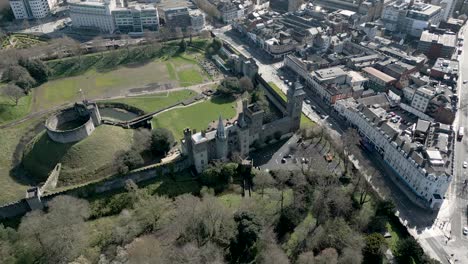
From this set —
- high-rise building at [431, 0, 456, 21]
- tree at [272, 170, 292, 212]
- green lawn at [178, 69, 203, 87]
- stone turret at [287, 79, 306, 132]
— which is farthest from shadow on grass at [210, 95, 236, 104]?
high-rise building at [431, 0, 456, 21]

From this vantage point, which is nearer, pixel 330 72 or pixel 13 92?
pixel 13 92

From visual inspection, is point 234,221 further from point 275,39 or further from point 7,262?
point 275,39

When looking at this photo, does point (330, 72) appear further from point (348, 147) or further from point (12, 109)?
point (12, 109)

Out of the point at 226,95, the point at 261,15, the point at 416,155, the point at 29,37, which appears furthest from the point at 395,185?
the point at 29,37

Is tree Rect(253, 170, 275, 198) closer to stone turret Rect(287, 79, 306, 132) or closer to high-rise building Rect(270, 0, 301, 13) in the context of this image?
stone turret Rect(287, 79, 306, 132)

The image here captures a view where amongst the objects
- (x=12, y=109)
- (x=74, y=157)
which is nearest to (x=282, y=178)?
(x=74, y=157)

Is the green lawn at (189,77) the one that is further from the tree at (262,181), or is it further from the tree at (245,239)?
the tree at (245,239)
